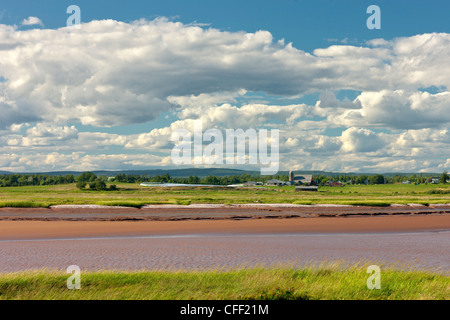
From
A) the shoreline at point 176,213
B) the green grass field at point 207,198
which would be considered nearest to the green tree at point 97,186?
the green grass field at point 207,198

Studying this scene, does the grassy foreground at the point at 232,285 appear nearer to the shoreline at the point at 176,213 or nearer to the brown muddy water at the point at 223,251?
→ the brown muddy water at the point at 223,251

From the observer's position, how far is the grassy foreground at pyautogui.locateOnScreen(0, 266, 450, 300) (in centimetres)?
1280

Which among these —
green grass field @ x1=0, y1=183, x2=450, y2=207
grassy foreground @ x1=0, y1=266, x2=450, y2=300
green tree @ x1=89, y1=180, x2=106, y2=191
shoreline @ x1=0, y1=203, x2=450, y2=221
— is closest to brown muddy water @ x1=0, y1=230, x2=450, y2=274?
grassy foreground @ x1=0, y1=266, x2=450, y2=300

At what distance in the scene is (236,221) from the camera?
4584 cm

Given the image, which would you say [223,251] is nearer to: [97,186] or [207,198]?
[207,198]

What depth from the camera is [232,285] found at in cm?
1410

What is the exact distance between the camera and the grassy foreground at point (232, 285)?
12.8 metres

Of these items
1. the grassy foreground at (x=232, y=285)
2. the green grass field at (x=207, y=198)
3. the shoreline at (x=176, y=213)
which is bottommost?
the green grass field at (x=207, y=198)

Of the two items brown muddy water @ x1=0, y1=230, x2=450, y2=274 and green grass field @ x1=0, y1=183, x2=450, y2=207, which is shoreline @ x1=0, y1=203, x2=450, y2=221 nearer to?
green grass field @ x1=0, y1=183, x2=450, y2=207

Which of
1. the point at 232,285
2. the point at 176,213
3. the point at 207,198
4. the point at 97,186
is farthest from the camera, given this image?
the point at 97,186

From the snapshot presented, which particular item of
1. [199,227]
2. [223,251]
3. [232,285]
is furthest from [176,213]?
[232,285]
